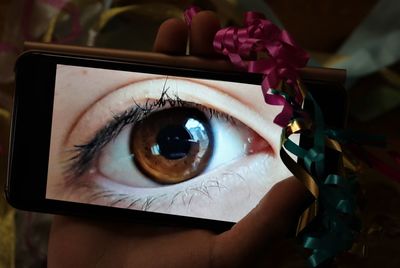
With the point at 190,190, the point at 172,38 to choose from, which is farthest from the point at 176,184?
the point at 172,38

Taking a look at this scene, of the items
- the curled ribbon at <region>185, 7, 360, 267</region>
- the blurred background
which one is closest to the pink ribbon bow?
the curled ribbon at <region>185, 7, 360, 267</region>

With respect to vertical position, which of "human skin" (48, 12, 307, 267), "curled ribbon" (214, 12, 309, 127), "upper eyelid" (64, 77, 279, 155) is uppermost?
"curled ribbon" (214, 12, 309, 127)

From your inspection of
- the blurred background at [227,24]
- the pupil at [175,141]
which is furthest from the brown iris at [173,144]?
the blurred background at [227,24]

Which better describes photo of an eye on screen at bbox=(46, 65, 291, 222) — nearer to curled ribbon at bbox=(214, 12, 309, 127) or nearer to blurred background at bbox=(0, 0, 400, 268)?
curled ribbon at bbox=(214, 12, 309, 127)

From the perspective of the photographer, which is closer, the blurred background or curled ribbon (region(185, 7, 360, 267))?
curled ribbon (region(185, 7, 360, 267))

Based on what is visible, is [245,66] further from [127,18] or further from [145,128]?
[127,18]

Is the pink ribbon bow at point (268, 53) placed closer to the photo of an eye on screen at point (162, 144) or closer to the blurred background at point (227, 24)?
the photo of an eye on screen at point (162, 144)
